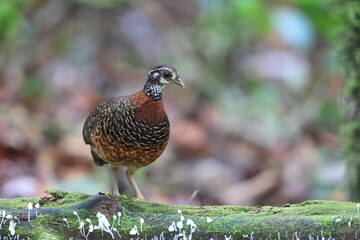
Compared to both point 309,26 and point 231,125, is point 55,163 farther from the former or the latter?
point 309,26

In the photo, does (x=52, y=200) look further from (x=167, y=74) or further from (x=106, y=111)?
(x=167, y=74)

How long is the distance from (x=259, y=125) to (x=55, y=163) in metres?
3.06

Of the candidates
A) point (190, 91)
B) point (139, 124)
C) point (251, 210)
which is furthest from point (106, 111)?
point (190, 91)

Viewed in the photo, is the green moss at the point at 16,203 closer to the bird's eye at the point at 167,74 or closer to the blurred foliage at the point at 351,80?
the bird's eye at the point at 167,74

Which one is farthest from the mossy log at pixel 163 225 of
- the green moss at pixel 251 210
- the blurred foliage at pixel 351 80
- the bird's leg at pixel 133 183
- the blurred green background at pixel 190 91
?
the blurred green background at pixel 190 91

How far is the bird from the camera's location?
427 cm

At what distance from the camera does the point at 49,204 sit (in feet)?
12.5

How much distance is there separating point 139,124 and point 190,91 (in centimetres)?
638

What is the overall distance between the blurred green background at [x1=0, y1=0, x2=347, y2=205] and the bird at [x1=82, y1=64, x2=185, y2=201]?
5.38 feet

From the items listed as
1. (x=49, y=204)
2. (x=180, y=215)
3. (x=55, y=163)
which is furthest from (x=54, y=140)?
(x=180, y=215)

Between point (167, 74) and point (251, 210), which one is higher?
point (167, 74)

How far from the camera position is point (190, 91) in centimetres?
1063

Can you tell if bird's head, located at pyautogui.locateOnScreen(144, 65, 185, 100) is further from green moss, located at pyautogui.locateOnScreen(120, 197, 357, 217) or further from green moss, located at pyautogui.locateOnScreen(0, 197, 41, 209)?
green moss, located at pyautogui.locateOnScreen(0, 197, 41, 209)

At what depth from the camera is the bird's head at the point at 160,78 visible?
422cm
